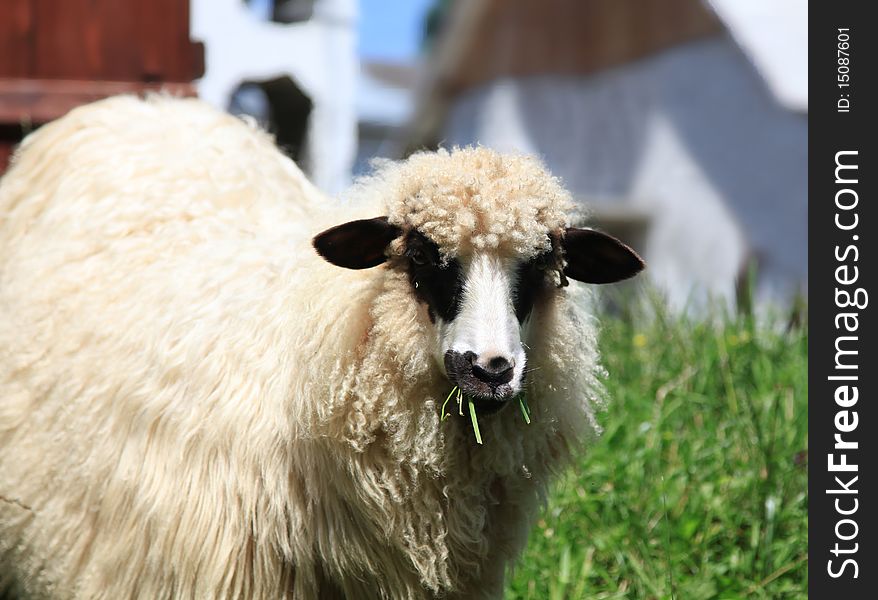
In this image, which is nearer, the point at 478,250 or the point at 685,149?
the point at 478,250

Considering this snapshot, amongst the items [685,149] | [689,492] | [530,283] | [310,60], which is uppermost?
[310,60]

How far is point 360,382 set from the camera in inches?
109

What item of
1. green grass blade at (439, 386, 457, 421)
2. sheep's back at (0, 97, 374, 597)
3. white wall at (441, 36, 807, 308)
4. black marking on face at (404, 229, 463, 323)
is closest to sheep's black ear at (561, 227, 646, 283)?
black marking on face at (404, 229, 463, 323)

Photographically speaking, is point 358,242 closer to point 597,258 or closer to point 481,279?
point 481,279

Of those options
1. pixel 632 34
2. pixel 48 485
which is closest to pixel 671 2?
pixel 632 34

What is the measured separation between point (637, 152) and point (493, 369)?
11411mm

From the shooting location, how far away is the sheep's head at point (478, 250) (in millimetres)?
2537

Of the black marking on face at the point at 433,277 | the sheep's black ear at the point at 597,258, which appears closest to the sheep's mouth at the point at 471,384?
the black marking on face at the point at 433,277

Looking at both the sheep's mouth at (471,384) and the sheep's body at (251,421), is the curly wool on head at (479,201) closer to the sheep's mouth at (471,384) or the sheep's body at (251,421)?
the sheep's body at (251,421)

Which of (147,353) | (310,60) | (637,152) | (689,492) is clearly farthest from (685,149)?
(147,353)

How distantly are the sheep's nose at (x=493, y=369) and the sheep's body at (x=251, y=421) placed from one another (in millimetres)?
241

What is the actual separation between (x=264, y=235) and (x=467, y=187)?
1.01 meters

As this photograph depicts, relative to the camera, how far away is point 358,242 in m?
2.78

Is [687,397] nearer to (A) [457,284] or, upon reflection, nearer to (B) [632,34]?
(A) [457,284]
